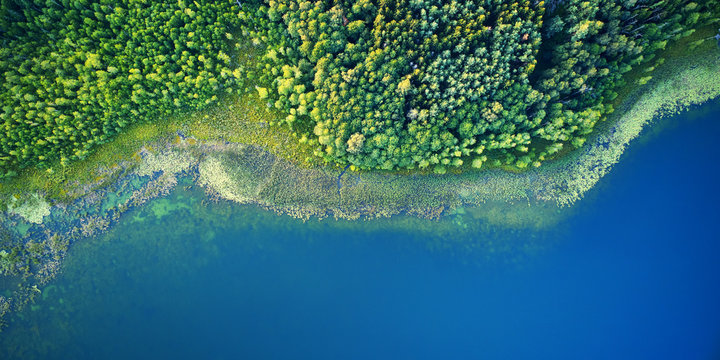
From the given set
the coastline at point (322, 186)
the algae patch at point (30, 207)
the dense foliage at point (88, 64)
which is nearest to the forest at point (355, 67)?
the dense foliage at point (88, 64)

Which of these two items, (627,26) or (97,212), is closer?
(627,26)

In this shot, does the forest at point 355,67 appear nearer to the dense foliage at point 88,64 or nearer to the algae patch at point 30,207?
the dense foliage at point 88,64

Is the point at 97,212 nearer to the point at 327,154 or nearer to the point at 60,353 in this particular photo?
the point at 60,353

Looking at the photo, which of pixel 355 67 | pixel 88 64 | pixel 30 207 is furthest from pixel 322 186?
pixel 30 207

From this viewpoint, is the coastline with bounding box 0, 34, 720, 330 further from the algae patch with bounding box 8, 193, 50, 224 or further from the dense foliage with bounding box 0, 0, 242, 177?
the dense foliage with bounding box 0, 0, 242, 177

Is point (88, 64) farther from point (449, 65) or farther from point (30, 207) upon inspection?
point (449, 65)

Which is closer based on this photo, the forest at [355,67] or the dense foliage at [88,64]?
the forest at [355,67]

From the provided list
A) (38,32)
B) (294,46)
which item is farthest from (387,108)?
(38,32)
